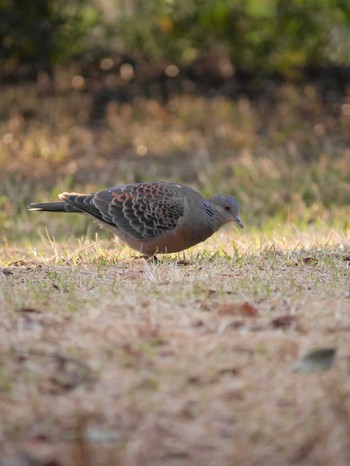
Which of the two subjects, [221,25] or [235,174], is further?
[221,25]

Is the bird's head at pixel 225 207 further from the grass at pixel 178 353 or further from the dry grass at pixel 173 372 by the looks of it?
the dry grass at pixel 173 372

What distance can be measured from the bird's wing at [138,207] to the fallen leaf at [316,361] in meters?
2.96

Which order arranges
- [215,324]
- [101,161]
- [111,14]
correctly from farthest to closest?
[111,14] → [101,161] → [215,324]

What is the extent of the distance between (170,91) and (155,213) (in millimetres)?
8677

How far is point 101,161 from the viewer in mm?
12906

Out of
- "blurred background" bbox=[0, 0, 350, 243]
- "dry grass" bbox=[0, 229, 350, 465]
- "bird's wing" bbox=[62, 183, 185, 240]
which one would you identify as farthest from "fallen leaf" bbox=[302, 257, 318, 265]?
"blurred background" bbox=[0, 0, 350, 243]

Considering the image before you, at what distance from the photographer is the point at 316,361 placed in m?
3.58

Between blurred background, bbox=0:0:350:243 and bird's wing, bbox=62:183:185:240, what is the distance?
14.8 ft

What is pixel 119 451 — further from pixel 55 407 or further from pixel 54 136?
pixel 54 136

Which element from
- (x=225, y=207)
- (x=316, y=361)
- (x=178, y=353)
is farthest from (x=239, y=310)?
(x=225, y=207)

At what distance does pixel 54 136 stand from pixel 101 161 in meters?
1.01

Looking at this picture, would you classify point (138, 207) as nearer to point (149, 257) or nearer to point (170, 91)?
point (149, 257)

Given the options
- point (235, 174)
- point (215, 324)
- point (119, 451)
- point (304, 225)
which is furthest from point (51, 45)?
point (119, 451)

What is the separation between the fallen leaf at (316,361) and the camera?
354cm
